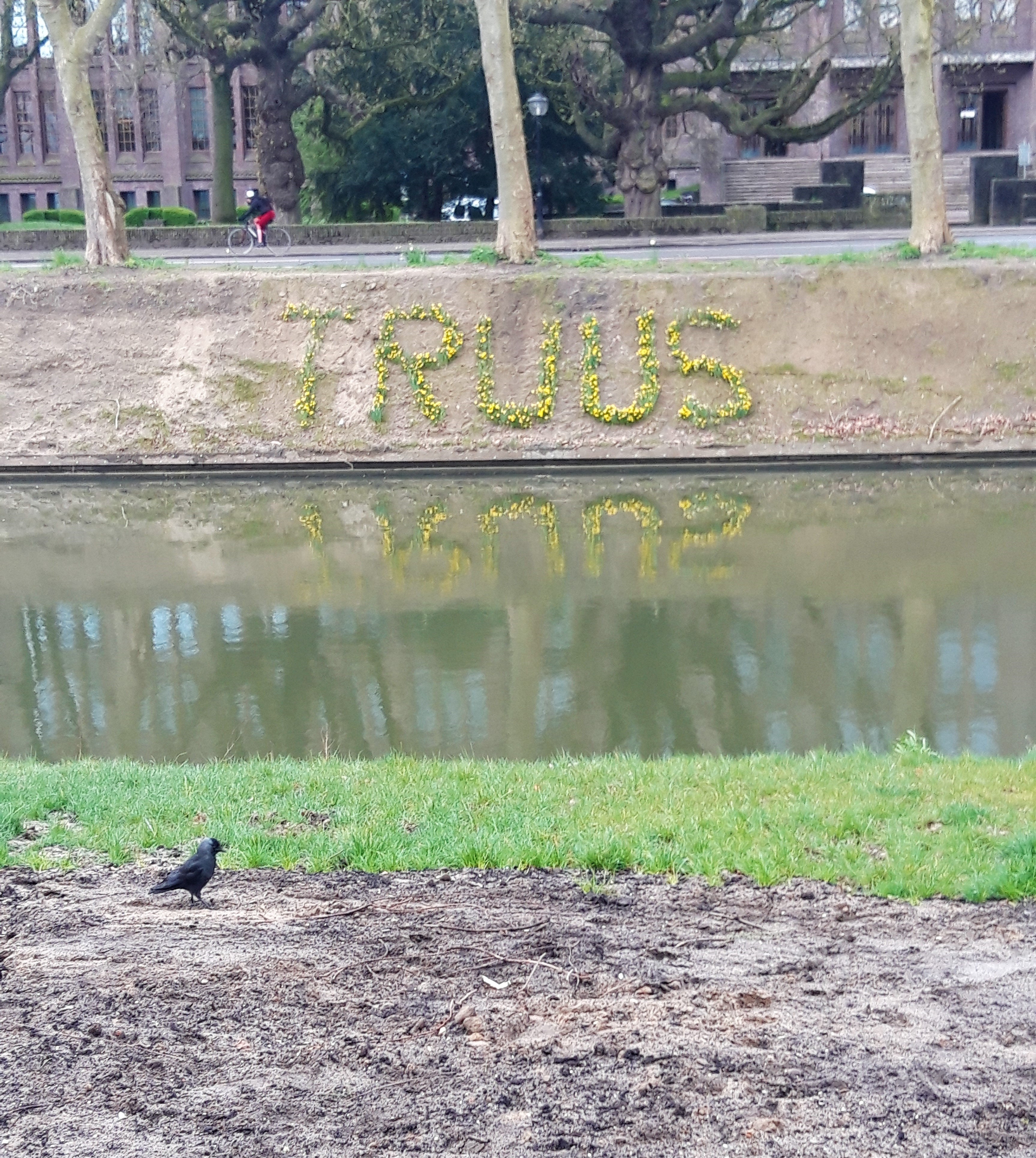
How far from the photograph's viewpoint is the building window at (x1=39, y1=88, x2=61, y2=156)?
64250 millimetres

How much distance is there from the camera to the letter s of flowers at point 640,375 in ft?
75.9

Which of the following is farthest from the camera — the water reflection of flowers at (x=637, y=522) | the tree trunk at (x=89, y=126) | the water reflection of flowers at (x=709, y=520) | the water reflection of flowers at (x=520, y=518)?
the tree trunk at (x=89, y=126)

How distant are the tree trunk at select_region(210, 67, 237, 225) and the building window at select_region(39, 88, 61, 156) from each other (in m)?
26.4

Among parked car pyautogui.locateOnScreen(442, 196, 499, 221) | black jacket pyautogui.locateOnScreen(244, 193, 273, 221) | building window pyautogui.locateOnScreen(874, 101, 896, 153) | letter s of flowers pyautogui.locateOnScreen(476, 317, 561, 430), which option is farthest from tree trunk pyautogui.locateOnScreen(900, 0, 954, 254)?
building window pyautogui.locateOnScreen(874, 101, 896, 153)

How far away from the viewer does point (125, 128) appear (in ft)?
211

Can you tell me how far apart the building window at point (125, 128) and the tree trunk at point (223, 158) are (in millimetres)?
24483

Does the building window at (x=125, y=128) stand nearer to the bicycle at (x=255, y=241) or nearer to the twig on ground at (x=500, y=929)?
the bicycle at (x=255, y=241)

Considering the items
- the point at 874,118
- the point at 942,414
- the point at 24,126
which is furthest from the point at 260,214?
the point at 24,126

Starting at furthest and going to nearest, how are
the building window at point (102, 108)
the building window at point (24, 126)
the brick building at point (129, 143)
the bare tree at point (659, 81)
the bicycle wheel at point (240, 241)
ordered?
the building window at point (24, 126) → the brick building at point (129, 143) → the building window at point (102, 108) → the bare tree at point (659, 81) → the bicycle wheel at point (240, 241)

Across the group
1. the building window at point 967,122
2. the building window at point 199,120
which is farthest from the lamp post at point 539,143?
the building window at point 199,120

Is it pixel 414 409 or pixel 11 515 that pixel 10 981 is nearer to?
pixel 11 515

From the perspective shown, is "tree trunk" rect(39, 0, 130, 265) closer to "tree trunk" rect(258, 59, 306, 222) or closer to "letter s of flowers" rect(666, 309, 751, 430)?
"letter s of flowers" rect(666, 309, 751, 430)

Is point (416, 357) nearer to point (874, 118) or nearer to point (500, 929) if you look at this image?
point (500, 929)

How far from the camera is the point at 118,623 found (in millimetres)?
14039
